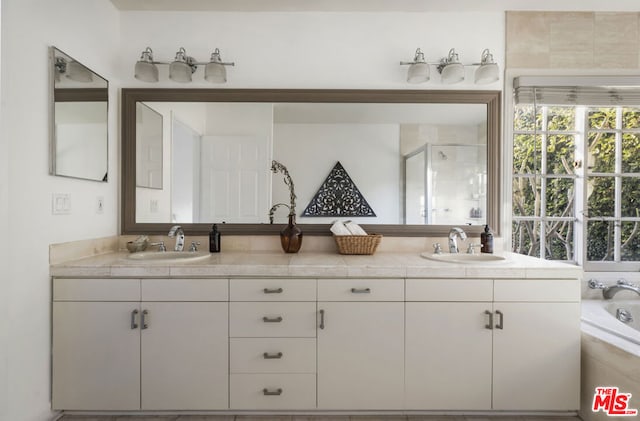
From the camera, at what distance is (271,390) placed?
1.81 metres

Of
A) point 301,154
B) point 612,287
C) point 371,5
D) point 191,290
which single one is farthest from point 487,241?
point 191,290

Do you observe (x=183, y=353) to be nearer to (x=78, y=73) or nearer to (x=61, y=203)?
(x=61, y=203)

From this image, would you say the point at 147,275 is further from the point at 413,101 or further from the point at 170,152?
the point at 413,101

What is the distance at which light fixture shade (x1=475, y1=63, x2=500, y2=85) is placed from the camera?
227 centimetres

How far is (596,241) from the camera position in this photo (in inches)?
99.7

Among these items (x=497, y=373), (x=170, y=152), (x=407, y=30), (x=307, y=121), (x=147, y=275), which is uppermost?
(x=407, y=30)

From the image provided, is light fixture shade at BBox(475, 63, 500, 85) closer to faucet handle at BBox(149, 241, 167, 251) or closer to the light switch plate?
faucet handle at BBox(149, 241, 167, 251)

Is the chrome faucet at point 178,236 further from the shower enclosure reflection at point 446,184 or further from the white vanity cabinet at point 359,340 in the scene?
the shower enclosure reflection at point 446,184

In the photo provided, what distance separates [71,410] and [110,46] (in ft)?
6.93

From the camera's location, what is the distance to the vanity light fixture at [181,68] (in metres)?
2.25

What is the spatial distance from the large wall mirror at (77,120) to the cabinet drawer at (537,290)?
230cm

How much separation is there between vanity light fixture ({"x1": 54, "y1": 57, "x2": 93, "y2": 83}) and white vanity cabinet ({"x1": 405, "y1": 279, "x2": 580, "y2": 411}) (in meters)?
2.07

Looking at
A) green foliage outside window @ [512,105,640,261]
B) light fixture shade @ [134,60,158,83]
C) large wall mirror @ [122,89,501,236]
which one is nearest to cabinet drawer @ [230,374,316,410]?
large wall mirror @ [122,89,501,236]

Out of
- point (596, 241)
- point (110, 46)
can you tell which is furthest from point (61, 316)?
point (596, 241)
